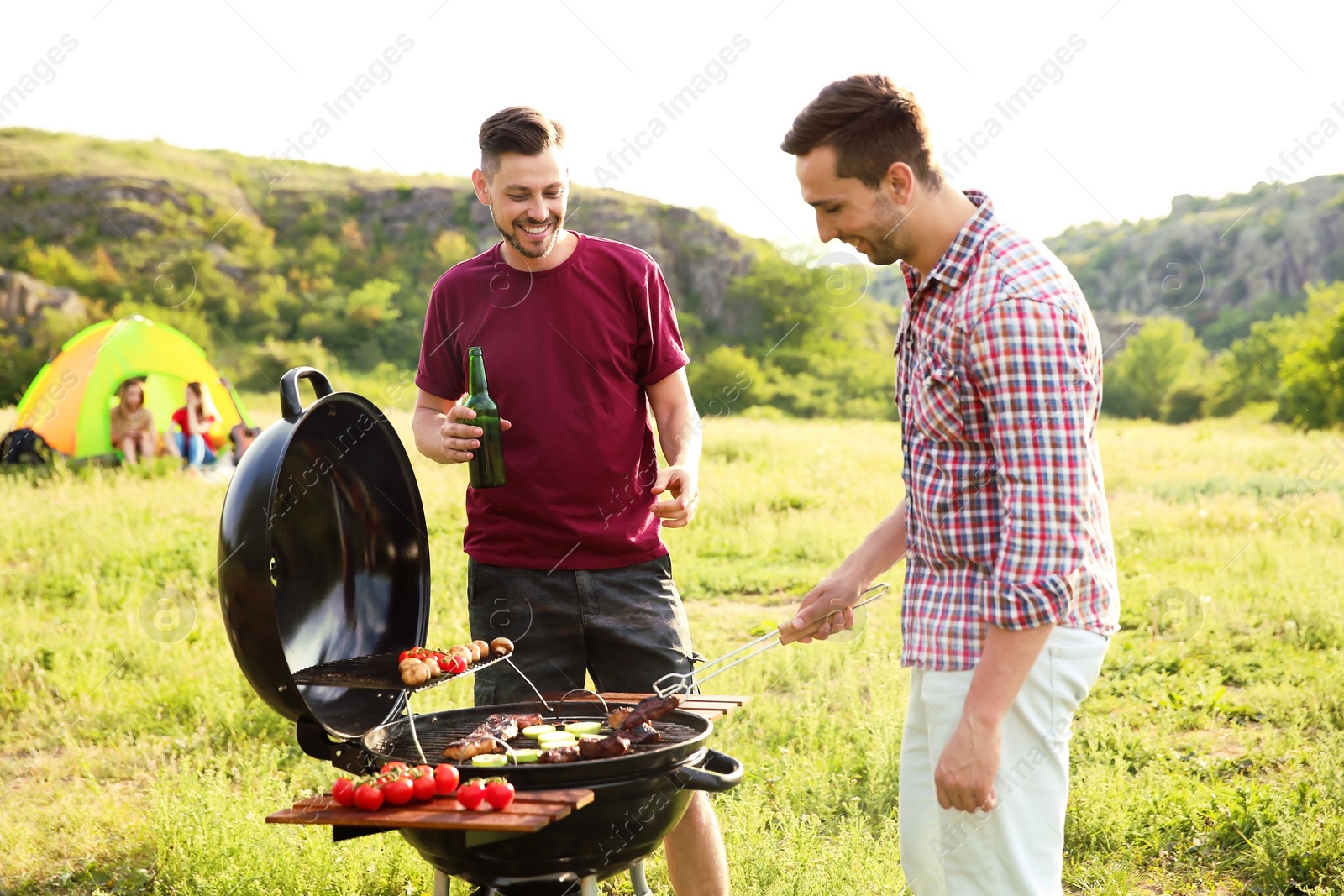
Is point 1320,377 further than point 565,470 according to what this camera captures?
Yes

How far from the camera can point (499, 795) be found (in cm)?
223

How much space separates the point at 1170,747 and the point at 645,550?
3251 mm

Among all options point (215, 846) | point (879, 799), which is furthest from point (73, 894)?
point (879, 799)

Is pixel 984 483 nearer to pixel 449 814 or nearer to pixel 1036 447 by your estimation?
pixel 1036 447

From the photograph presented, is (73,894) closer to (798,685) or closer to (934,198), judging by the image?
(798,685)

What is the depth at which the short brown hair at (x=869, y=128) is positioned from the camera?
2.16 meters

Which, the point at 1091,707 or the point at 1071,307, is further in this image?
the point at 1091,707

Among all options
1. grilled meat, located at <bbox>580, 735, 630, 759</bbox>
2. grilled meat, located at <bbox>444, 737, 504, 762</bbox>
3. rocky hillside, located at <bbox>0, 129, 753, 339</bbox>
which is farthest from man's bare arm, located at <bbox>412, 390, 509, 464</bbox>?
rocky hillside, located at <bbox>0, 129, 753, 339</bbox>

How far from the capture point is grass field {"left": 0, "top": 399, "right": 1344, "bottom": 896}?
4.20 meters

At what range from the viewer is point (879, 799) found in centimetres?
472

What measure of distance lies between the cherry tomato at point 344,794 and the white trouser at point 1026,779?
1216 mm

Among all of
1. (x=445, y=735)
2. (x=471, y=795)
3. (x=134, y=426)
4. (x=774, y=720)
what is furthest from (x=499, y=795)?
(x=134, y=426)

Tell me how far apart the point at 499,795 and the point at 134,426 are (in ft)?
43.4

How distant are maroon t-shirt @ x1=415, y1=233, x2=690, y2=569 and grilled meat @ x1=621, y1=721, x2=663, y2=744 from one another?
0.65 m
